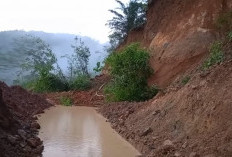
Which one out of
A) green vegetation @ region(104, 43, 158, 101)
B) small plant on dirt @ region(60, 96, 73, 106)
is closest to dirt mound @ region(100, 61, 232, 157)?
green vegetation @ region(104, 43, 158, 101)

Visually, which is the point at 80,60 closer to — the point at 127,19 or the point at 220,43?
the point at 127,19

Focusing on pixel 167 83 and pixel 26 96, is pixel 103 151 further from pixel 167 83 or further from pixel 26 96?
pixel 26 96

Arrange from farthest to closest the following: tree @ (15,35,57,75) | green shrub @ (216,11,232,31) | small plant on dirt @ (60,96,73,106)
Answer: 1. tree @ (15,35,57,75)
2. small plant on dirt @ (60,96,73,106)
3. green shrub @ (216,11,232,31)

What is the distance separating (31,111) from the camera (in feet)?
44.9

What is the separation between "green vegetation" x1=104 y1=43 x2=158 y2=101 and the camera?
14602mm

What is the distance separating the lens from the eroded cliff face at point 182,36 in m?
15.0

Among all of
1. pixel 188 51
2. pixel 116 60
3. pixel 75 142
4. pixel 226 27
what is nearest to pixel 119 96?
pixel 116 60

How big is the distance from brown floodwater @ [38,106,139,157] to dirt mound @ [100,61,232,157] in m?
0.41

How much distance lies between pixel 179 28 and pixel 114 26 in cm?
1184

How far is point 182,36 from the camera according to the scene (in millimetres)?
16188

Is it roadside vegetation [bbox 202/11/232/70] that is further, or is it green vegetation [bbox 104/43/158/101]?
green vegetation [bbox 104/43/158/101]

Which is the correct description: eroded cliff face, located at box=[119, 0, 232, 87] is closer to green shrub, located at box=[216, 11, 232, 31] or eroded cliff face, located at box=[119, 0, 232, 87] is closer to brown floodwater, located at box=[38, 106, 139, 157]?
green shrub, located at box=[216, 11, 232, 31]

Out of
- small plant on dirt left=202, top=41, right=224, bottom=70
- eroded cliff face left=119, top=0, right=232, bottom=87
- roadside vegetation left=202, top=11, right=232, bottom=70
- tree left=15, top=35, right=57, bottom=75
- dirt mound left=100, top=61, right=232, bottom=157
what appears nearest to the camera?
dirt mound left=100, top=61, right=232, bottom=157

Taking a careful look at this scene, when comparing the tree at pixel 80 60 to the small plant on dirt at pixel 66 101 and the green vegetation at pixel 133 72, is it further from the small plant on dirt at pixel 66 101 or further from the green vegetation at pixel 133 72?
the green vegetation at pixel 133 72
